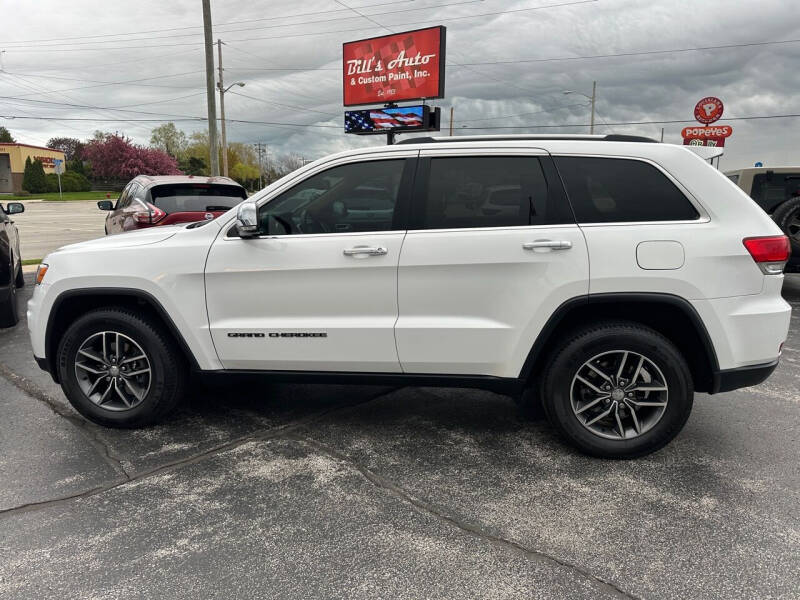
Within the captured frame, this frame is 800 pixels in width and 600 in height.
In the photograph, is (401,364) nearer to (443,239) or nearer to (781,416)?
(443,239)

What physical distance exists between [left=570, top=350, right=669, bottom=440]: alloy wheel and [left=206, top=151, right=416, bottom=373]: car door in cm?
113

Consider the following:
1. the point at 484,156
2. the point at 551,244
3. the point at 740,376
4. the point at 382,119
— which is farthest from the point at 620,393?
the point at 382,119

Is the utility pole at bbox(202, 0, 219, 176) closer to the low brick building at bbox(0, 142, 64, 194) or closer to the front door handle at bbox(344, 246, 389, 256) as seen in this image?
the front door handle at bbox(344, 246, 389, 256)

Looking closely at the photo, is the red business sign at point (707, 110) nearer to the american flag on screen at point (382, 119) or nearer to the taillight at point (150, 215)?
the american flag on screen at point (382, 119)

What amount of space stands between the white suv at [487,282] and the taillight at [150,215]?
4330 millimetres

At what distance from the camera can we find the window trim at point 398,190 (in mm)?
3631

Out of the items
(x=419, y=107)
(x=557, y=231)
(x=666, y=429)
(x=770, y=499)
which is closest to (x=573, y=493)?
(x=666, y=429)

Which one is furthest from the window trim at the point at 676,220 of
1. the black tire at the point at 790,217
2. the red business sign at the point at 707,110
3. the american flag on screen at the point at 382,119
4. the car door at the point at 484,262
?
the american flag on screen at the point at 382,119

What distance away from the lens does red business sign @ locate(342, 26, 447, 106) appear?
2341 cm

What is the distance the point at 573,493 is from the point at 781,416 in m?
2.11

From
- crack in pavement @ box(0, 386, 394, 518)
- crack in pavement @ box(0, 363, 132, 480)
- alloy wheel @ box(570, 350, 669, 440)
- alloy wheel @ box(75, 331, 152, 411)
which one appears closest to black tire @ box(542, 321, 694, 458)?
alloy wheel @ box(570, 350, 669, 440)

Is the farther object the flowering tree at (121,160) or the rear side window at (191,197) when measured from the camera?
the flowering tree at (121,160)

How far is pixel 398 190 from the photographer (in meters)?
3.68

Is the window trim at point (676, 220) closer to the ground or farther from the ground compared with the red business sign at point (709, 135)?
closer to the ground
